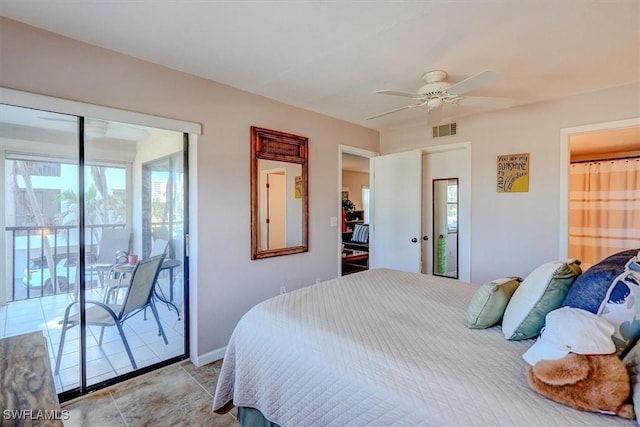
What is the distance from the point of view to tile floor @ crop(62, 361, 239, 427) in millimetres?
1904

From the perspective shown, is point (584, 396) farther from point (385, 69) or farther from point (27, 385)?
point (385, 69)

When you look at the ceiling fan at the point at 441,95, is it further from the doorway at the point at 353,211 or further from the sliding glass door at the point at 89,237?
the sliding glass door at the point at 89,237

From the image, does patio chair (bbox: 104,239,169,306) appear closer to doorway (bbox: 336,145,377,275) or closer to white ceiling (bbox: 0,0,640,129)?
white ceiling (bbox: 0,0,640,129)

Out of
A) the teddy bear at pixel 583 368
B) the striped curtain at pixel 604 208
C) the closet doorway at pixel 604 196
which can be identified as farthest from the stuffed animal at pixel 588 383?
the striped curtain at pixel 604 208

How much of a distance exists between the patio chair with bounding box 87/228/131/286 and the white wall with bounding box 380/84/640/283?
345 cm

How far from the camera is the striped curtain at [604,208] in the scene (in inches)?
164

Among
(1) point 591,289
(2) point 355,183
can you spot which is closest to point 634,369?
(1) point 591,289

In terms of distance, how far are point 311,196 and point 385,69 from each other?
156 centimetres

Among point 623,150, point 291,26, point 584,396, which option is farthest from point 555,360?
point 623,150

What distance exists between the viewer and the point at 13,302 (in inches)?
82.1

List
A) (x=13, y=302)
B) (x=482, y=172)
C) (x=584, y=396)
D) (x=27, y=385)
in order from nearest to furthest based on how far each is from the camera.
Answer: (x=584, y=396), (x=27, y=385), (x=13, y=302), (x=482, y=172)

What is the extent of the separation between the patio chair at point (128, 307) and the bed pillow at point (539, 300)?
8.31ft

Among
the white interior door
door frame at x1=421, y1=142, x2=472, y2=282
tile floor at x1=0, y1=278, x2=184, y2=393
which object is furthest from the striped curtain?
tile floor at x1=0, y1=278, x2=184, y2=393

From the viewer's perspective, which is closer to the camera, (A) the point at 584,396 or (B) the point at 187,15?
(A) the point at 584,396
